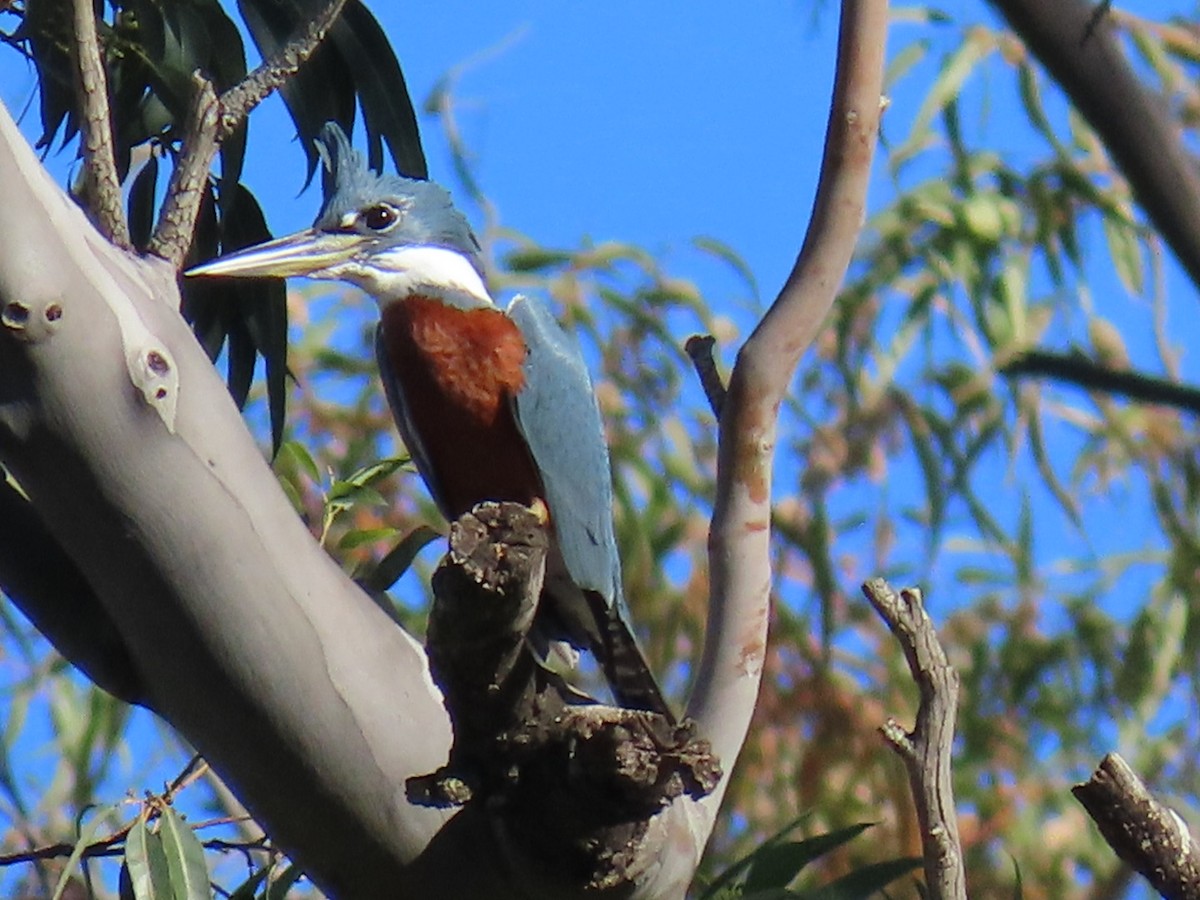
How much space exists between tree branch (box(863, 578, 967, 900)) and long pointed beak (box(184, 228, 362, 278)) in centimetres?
82

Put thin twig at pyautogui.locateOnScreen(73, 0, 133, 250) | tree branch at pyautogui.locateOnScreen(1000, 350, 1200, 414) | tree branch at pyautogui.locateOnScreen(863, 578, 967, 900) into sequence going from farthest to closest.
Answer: thin twig at pyautogui.locateOnScreen(73, 0, 133, 250), tree branch at pyautogui.locateOnScreen(863, 578, 967, 900), tree branch at pyautogui.locateOnScreen(1000, 350, 1200, 414)

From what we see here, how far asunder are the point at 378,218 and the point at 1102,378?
1958 mm

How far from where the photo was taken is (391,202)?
2443 millimetres

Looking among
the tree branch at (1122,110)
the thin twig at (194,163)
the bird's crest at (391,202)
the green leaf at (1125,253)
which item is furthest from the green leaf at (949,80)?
the tree branch at (1122,110)

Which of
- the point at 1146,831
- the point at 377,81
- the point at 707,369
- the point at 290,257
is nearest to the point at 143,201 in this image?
the point at 290,257

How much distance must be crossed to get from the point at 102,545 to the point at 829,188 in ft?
2.43

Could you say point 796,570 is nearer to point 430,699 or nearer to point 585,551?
point 585,551

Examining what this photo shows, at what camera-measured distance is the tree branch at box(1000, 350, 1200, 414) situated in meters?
0.54

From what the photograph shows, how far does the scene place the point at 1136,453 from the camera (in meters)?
3.75

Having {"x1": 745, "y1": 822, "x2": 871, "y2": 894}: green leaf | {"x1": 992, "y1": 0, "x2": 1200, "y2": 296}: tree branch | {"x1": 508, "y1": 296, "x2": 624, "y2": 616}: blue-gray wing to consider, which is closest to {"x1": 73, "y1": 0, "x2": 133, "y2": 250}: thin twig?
{"x1": 508, "y1": 296, "x2": 624, "y2": 616}: blue-gray wing

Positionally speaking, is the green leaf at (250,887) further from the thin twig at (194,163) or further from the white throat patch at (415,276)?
the white throat patch at (415,276)

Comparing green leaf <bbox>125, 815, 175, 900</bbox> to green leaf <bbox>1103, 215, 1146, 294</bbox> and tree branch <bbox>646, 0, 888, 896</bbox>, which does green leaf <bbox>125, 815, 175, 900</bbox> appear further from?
green leaf <bbox>1103, 215, 1146, 294</bbox>

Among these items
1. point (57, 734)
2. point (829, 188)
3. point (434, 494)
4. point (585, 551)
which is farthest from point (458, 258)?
point (57, 734)

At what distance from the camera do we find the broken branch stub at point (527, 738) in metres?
1.25
